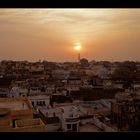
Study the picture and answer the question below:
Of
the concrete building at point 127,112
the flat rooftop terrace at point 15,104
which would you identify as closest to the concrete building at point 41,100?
the flat rooftop terrace at point 15,104

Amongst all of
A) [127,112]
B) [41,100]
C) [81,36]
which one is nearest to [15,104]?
[41,100]

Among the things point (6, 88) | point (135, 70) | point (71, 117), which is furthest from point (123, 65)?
point (6, 88)

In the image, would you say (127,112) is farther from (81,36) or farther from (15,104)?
(81,36)

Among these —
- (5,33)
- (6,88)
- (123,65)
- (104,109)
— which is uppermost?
(5,33)

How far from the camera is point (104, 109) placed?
28.8 feet

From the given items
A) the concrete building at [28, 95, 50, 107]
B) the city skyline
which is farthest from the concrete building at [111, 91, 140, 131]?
the concrete building at [28, 95, 50, 107]

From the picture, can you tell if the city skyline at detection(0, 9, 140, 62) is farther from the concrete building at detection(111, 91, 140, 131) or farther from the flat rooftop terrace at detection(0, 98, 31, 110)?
the concrete building at detection(111, 91, 140, 131)

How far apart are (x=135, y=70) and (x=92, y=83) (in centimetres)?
387

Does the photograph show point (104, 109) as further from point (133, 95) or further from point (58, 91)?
point (58, 91)

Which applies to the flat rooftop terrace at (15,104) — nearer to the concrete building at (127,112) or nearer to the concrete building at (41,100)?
the concrete building at (41,100)

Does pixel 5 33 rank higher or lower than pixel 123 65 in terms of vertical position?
higher

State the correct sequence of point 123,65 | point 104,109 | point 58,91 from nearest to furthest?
1. point 123,65
2. point 104,109
3. point 58,91

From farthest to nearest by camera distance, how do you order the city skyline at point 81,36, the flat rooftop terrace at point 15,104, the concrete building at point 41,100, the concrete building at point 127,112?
the concrete building at point 41,100
the concrete building at point 127,112
the flat rooftop terrace at point 15,104
the city skyline at point 81,36
